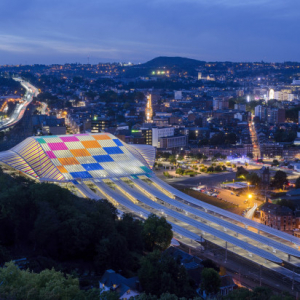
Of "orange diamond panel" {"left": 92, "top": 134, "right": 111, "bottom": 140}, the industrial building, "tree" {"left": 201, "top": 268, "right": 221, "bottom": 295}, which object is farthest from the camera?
"orange diamond panel" {"left": 92, "top": 134, "right": 111, "bottom": 140}

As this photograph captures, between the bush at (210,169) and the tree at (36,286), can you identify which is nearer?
the tree at (36,286)

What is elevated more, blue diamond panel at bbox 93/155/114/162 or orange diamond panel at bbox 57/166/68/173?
blue diamond panel at bbox 93/155/114/162

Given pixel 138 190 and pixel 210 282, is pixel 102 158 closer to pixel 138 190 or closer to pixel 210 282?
pixel 138 190

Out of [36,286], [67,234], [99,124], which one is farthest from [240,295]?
[99,124]

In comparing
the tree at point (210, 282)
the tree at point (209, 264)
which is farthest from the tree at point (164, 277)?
the tree at point (209, 264)

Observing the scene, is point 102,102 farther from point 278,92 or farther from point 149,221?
point 149,221

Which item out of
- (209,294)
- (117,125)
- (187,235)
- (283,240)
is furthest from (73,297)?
(117,125)

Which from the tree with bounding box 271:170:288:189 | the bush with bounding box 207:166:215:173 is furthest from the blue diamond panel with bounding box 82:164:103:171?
the bush with bounding box 207:166:215:173

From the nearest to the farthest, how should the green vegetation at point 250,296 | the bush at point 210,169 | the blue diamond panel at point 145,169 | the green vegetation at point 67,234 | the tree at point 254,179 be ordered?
the green vegetation at point 250,296 < the green vegetation at point 67,234 < the blue diamond panel at point 145,169 < the tree at point 254,179 < the bush at point 210,169

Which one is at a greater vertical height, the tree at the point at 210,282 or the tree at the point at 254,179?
the tree at the point at 210,282

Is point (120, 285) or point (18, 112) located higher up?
point (120, 285)

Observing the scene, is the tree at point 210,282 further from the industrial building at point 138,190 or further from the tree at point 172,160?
the tree at point 172,160

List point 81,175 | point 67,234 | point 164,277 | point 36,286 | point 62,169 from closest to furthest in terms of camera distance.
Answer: point 36,286
point 164,277
point 67,234
point 81,175
point 62,169

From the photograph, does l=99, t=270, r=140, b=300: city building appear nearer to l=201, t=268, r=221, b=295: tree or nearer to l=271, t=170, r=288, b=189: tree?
l=201, t=268, r=221, b=295: tree
